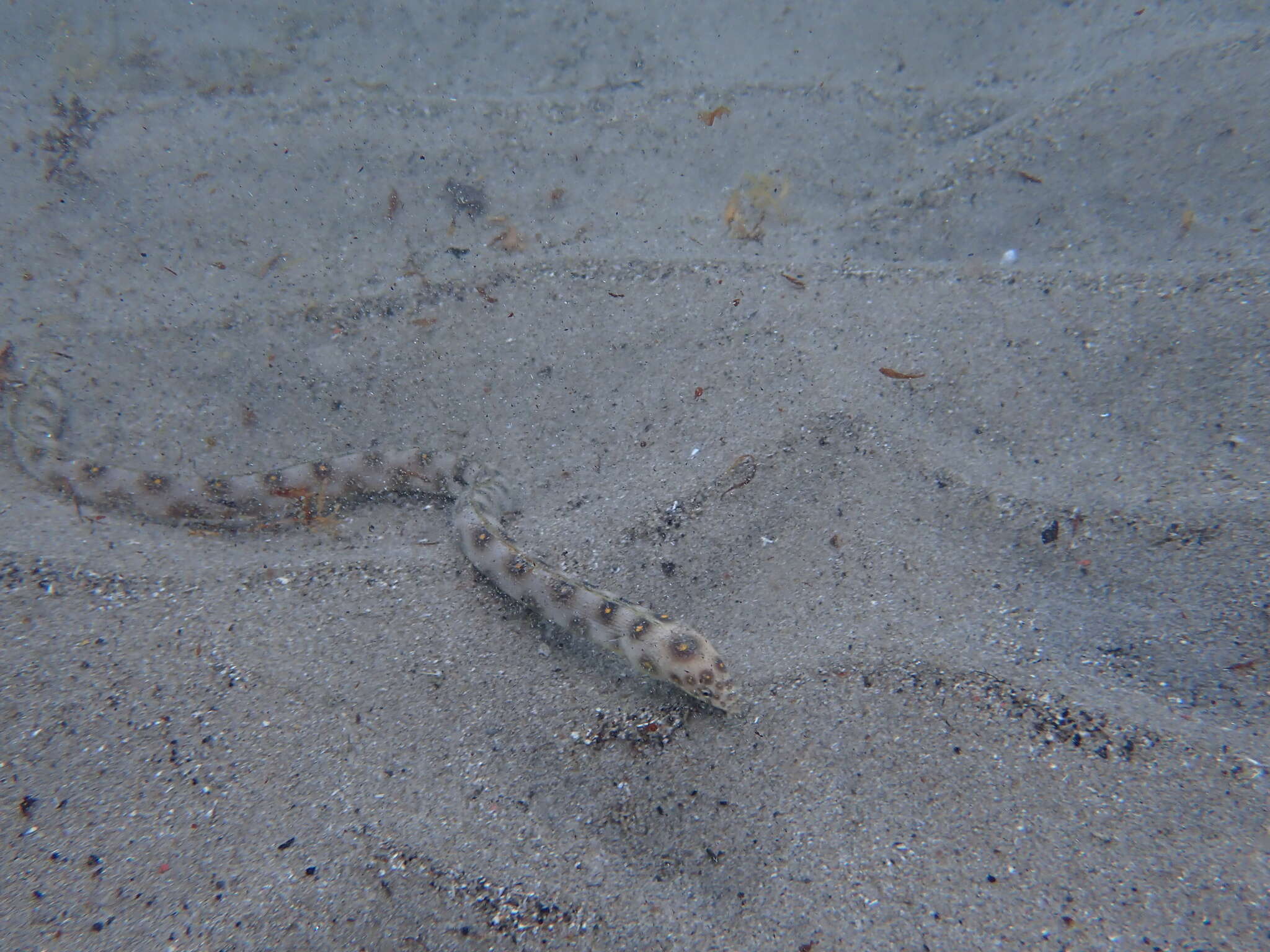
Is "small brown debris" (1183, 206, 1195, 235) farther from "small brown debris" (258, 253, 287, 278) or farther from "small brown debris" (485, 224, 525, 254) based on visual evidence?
"small brown debris" (258, 253, 287, 278)

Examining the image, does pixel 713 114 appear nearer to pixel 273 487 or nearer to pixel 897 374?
pixel 897 374

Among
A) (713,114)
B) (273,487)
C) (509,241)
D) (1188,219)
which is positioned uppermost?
(713,114)

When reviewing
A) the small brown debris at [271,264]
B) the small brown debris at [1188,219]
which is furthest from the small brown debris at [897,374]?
the small brown debris at [271,264]

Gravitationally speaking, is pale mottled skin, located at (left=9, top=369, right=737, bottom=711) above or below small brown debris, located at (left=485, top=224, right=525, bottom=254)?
below

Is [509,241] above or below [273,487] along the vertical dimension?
above

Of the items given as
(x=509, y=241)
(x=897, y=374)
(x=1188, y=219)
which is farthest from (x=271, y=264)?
(x=1188, y=219)

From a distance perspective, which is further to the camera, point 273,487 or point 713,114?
point 713,114

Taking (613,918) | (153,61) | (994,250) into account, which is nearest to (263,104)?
(153,61)

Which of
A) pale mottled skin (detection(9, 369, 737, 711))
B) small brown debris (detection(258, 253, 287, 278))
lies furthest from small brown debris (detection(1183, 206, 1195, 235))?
small brown debris (detection(258, 253, 287, 278))
